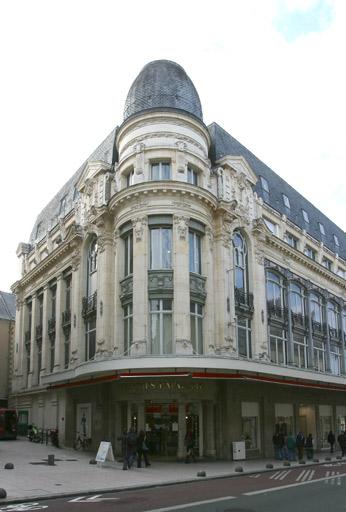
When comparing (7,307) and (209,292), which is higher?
(7,307)

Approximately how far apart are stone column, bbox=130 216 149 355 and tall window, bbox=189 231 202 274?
2620mm

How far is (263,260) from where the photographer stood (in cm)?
3491

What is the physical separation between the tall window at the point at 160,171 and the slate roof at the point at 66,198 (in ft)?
16.0

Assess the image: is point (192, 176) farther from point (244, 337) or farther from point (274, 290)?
point (274, 290)

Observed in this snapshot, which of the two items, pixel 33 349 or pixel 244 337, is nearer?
pixel 244 337

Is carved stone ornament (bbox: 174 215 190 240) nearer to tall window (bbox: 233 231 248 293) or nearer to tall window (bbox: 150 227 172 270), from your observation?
tall window (bbox: 150 227 172 270)

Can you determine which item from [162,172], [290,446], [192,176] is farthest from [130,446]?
[192,176]

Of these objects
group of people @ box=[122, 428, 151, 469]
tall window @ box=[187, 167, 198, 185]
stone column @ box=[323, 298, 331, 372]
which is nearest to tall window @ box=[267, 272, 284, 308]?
stone column @ box=[323, 298, 331, 372]

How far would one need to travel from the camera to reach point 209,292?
2958 cm

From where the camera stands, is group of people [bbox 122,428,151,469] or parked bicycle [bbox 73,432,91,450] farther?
parked bicycle [bbox 73,432,91,450]

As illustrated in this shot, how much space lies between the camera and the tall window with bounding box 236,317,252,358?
103 ft

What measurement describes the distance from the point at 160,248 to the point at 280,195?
55.0 feet

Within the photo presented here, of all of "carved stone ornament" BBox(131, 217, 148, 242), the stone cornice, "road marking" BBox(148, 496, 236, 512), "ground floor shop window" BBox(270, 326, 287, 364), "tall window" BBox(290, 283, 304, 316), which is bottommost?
"road marking" BBox(148, 496, 236, 512)

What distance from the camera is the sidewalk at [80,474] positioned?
1614 centimetres
